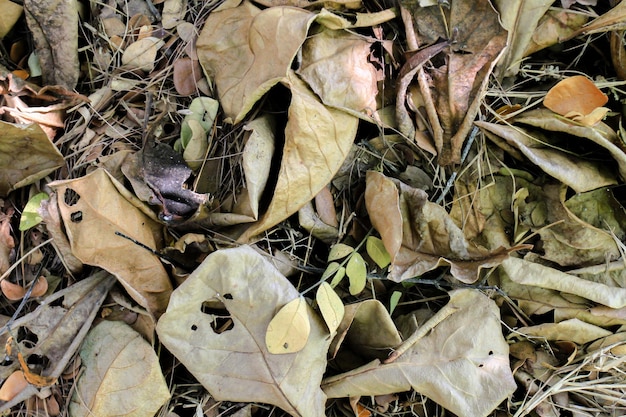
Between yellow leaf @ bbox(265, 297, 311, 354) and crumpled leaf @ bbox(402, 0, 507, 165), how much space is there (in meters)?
0.51

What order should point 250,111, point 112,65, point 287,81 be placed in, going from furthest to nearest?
1. point 112,65
2. point 250,111
3. point 287,81

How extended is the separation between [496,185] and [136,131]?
0.93m

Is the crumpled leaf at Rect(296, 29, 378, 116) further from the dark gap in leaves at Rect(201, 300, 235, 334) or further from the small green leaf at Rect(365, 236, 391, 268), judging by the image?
the dark gap in leaves at Rect(201, 300, 235, 334)

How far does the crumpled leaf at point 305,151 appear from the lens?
4.05 feet

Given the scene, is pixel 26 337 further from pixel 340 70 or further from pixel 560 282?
pixel 560 282

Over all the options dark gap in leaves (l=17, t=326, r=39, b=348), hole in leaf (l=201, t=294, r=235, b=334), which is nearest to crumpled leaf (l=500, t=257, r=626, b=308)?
hole in leaf (l=201, t=294, r=235, b=334)

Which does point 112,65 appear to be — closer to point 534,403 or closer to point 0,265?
point 0,265

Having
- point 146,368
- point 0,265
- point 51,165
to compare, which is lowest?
point 146,368

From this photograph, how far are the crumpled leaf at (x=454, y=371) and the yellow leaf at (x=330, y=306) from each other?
0.45 feet

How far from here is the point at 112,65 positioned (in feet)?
4.77

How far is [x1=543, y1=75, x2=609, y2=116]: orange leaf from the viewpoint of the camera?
1.36 meters

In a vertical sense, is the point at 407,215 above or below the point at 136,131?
below

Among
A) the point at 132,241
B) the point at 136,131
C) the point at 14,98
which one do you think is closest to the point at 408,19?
the point at 136,131

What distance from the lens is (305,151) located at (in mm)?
1253
